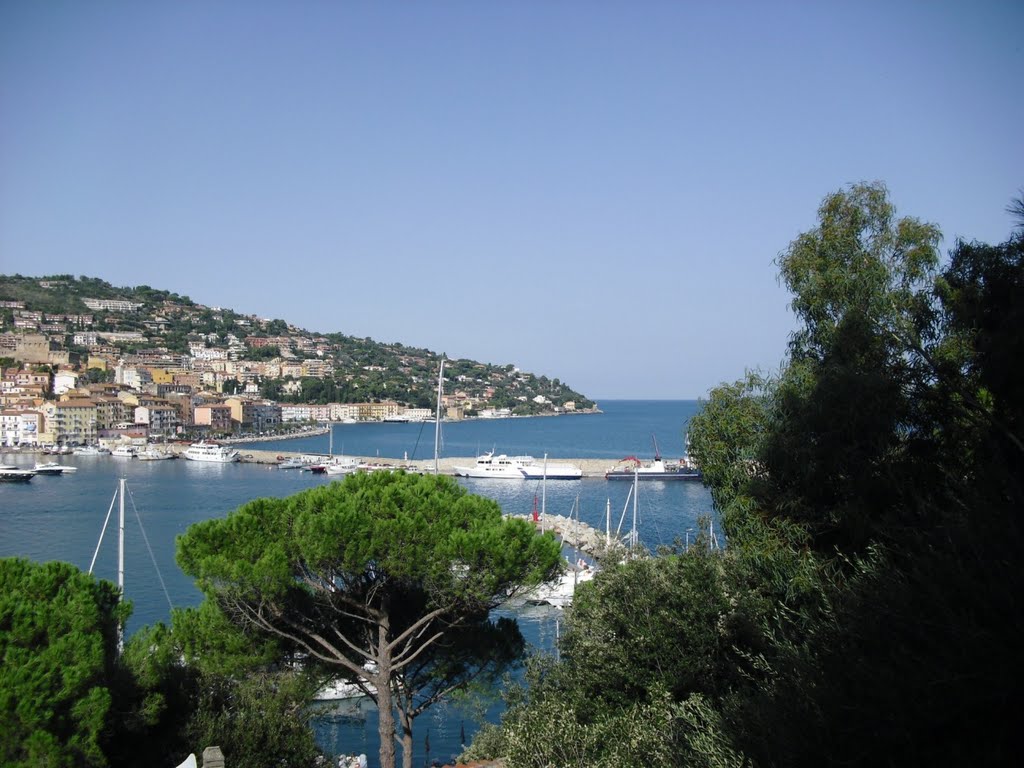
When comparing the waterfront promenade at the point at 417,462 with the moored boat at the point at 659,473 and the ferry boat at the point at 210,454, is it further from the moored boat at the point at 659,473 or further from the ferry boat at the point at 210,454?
the moored boat at the point at 659,473

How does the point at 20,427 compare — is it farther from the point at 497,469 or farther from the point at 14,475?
the point at 497,469

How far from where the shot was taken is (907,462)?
4605 millimetres

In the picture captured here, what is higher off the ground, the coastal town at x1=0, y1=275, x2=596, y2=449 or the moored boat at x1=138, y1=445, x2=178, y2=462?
the coastal town at x1=0, y1=275, x2=596, y2=449

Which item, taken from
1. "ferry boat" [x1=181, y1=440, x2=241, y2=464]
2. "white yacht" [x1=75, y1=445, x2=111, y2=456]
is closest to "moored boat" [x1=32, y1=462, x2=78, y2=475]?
"ferry boat" [x1=181, y1=440, x2=241, y2=464]

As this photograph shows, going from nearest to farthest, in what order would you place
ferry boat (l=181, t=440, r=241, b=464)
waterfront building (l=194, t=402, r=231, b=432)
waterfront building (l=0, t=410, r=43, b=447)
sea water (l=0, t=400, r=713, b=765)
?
sea water (l=0, t=400, r=713, b=765) < ferry boat (l=181, t=440, r=241, b=464) < waterfront building (l=0, t=410, r=43, b=447) < waterfront building (l=194, t=402, r=231, b=432)

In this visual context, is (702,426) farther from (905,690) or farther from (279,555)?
(905,690)

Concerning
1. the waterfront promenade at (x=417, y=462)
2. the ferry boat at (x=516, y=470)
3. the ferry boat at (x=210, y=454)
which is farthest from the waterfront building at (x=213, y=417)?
the ferry boat at (x=516, y=470)

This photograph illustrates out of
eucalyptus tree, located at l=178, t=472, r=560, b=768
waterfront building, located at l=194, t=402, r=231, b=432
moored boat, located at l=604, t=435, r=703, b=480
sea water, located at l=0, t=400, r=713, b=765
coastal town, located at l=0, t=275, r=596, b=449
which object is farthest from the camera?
waterfront building, located at l=194, t=402, r=231, b=432

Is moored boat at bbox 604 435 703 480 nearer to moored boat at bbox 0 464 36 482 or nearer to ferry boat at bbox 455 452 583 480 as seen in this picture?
ferry boat at bbox 455 452 583 480

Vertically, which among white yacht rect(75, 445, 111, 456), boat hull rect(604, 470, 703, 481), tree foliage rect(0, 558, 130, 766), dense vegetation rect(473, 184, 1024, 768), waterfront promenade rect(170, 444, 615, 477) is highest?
dense vegetation rect(473, 184, 1024, 768)

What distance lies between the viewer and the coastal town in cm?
5519

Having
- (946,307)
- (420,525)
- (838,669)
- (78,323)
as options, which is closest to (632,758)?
(838,669)

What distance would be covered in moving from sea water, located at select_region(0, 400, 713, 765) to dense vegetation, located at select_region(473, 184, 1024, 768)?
1.15m

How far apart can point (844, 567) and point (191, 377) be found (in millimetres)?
78178
